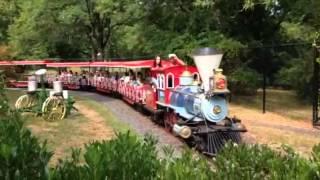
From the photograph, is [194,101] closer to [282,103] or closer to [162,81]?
[162,81]

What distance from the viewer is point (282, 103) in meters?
24.8

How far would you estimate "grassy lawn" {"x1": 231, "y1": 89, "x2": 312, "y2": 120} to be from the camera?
2070 cm

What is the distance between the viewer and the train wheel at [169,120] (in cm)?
1495

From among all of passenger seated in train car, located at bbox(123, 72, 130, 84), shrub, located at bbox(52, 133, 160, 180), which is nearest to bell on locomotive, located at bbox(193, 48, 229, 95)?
shrub, located at bbox(52, 133, 160, 180)

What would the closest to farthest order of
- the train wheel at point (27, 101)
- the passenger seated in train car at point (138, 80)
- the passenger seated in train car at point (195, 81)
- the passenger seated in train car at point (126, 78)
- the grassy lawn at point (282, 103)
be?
the passenger seated in train car at point (195, 81) < the train wheel at point (27, 101) < the grassy lawn at point (282, 103) < the passenger seated in train car at point (138, 80) < the passenger seated in train car at point (126, 78)

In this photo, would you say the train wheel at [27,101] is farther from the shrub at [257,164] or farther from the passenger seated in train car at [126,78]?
the shrub at [257,164]

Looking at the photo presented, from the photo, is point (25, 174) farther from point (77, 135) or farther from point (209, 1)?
point (209, 1)

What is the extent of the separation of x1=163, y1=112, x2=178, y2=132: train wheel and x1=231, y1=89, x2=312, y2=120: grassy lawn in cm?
558

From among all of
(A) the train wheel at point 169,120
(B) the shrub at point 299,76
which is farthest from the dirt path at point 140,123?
(B) the shrub at point 299,76

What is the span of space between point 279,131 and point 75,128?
19.6ft

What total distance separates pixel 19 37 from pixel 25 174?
46694mm

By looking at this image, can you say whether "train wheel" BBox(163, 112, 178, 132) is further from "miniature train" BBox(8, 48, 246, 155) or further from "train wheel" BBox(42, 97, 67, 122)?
"train wheel" BBox(42, 97, 67, 122)

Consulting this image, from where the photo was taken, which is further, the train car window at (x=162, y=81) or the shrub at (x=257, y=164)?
the train car window at (x=162, y=81)

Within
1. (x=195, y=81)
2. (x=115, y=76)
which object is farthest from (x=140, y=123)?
(x=115, y=76)
